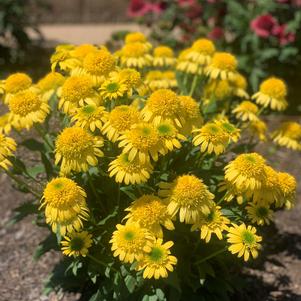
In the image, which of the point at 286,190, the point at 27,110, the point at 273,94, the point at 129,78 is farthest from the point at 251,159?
the point at 27,110

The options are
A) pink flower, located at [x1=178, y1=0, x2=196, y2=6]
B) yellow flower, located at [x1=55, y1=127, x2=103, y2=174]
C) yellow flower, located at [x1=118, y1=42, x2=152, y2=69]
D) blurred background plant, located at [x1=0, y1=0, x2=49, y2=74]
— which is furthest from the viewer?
blurred background plant, located at [x1=0, y1=0, x2=49, y2=74]

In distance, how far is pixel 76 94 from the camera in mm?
2375

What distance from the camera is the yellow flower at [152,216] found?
2.09m

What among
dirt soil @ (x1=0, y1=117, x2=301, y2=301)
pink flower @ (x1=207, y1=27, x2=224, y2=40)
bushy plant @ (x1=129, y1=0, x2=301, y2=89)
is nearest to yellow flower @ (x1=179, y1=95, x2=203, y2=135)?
dirt soil @ (x1=0, y1=117, x2=301, y2=301)

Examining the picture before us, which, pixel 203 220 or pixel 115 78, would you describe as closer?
pixel 203 220

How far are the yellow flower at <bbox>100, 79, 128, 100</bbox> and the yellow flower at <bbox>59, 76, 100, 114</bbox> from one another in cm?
6

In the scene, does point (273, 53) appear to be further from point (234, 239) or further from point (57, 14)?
point (57, 14)

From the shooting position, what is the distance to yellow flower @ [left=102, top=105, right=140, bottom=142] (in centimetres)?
219

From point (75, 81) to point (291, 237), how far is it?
1865 mm

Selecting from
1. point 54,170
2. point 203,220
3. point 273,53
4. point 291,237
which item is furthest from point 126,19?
point 203,220

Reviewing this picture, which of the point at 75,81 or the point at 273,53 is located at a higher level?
the point at 75,81

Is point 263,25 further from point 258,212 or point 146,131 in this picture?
point 146,131

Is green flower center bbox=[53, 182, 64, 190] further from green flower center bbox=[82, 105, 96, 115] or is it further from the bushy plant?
the bushy plant

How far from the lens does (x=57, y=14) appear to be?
821 centimetres
